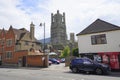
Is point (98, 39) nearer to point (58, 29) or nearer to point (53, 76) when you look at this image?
point (53, 76)

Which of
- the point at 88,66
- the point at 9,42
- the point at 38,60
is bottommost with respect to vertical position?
the point at 88,66

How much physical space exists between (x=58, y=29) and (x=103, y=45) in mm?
98402

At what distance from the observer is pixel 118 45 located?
27594 millimetres

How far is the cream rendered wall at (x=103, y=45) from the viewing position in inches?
1092

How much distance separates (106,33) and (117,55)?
514 centimetres

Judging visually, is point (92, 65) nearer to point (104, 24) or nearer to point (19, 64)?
point (104, 24)

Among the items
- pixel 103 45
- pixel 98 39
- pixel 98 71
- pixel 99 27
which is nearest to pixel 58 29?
pixel 99 27

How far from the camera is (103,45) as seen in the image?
28.8m

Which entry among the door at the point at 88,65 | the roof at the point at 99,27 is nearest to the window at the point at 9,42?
the roof at the point at 99,27

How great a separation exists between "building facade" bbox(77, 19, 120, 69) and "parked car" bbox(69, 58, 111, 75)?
4160 mm

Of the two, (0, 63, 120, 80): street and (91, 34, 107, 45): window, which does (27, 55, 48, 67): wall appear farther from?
(0, 63, 120, 80): street

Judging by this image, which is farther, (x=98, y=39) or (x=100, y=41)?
(x=98, y=39)

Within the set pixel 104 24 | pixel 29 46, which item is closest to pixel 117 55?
pixel 104 24

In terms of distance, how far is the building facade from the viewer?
2701 centimetres
